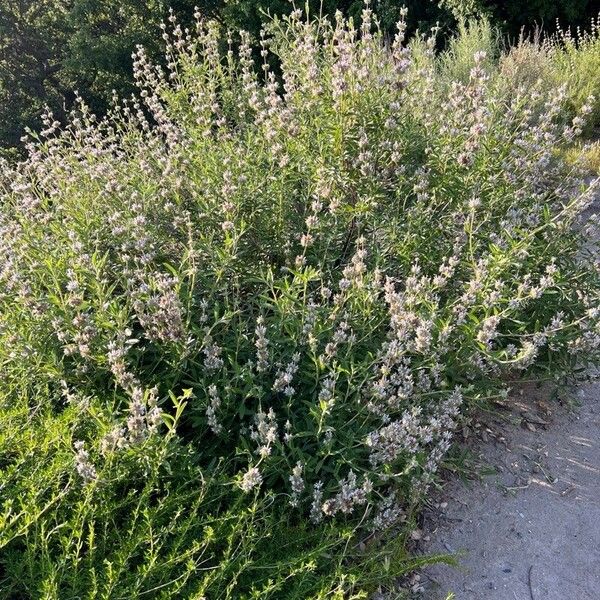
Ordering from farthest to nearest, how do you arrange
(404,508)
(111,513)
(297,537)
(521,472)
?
(521,472), (404,508), (297,537), (111,513)

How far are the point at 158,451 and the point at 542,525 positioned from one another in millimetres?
1725

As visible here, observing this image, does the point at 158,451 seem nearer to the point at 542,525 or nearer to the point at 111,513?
the point at 111,513

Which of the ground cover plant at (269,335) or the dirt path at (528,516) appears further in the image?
the dirt path at (528,516)

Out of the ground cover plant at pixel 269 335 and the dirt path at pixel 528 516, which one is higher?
the ground cover plant at pixel 269 335

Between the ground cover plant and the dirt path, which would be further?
the dirt path

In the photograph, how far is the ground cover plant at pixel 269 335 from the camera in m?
1.99

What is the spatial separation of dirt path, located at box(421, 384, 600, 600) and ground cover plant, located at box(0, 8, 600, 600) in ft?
0.88

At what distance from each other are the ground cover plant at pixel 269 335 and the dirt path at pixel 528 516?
10.6 inches

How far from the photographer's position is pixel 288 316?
244 cm

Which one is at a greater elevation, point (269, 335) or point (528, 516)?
point (269, 335)

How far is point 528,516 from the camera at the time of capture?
2688mm

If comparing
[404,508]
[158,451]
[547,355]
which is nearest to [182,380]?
[158,451]

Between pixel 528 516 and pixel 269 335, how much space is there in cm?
142

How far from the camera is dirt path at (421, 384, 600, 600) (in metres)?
2.43
